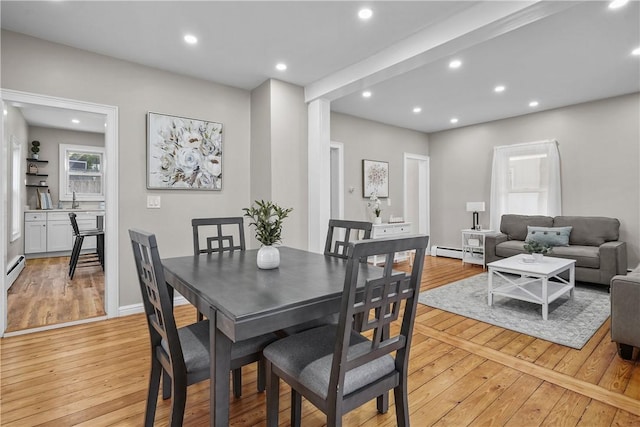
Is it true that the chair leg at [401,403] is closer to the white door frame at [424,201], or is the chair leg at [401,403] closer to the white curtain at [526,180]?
the white curtain at [526,180]

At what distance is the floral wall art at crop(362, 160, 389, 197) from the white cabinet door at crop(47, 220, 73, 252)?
6.05 m

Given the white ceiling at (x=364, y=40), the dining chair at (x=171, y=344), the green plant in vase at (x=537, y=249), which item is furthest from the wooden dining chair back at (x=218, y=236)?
the green plant in vase at (x=537, y=249)

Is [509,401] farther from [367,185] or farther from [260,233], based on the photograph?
[367,185]

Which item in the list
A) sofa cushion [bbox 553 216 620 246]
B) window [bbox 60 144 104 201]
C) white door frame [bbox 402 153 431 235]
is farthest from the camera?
white door frame [bbox 402 153 431 235]

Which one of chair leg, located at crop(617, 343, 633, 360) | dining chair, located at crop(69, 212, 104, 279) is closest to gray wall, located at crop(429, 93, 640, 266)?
chair leg, located at crop(617, 343, 633, 360)

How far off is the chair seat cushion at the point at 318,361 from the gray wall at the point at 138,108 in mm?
2614

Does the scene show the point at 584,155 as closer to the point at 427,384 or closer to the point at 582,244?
the point at 582,244

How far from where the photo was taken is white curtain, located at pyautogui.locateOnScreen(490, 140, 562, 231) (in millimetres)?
5309

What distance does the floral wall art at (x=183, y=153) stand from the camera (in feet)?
11.5

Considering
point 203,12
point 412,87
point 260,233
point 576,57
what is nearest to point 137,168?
point 203,12

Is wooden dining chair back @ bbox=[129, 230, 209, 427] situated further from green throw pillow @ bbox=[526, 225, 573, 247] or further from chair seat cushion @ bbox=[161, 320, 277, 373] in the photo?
green throw pillow @ bbox=[526, 225, 573, 247]

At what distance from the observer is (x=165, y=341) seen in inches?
60.4

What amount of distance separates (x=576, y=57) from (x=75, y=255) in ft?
23.0

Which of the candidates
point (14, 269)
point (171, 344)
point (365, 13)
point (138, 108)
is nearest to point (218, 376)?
point (171, 344)
